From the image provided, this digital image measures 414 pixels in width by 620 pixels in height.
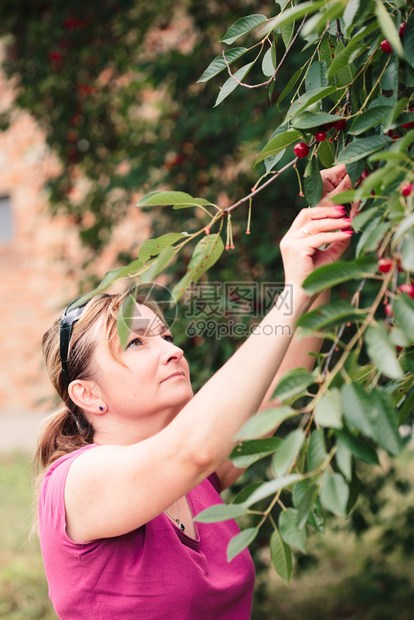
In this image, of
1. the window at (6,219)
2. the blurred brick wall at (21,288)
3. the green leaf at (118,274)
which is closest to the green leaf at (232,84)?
the green leaf at (118,274)

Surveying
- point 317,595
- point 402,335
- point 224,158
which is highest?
point 402,335

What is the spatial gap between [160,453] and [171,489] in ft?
0.21

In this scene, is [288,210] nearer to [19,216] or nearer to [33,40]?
[33,40]

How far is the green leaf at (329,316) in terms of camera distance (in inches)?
30.5

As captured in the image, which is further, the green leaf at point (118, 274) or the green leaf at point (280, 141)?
the green leaf at point (280, 141)

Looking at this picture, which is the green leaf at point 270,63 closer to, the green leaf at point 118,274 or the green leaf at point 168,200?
the green leaf at point 168,200

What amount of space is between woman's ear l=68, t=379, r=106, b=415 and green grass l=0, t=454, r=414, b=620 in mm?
1812

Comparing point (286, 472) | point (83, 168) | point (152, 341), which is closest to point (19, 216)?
point (83, 168)

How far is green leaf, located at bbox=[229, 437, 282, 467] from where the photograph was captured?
0.85m

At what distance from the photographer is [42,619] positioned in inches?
144

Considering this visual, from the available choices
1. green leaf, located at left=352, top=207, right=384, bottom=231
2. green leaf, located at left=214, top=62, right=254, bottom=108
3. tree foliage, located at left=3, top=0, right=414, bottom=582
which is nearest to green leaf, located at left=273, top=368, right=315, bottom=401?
tree foliage, located at left=3, top=0, right=414, bottom=582

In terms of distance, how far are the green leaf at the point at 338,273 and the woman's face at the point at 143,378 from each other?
54cm

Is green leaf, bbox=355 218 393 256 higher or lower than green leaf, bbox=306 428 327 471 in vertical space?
higher

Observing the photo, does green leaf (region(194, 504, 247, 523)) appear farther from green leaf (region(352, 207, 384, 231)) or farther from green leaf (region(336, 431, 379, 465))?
green leaf (region(352, 207, 384, 231))
